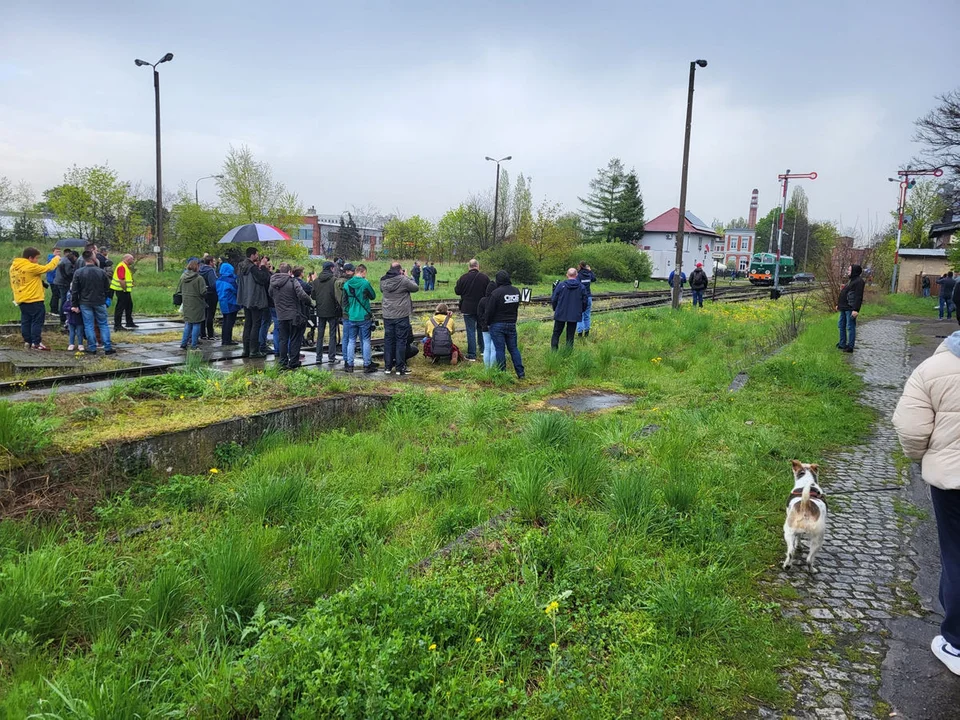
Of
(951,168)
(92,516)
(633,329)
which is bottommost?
(92,516)

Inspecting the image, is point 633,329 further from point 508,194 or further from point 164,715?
point 508,194

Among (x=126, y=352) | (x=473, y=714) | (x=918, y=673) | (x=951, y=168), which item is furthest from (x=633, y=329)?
(x=951, y=168)

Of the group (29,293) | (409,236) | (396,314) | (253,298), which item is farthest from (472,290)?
(409,236)

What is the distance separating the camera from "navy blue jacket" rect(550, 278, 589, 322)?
41.1ft

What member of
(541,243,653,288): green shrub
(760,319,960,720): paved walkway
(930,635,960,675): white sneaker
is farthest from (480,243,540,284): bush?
(930,635,960,675): white sneaker

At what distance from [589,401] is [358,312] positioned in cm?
438

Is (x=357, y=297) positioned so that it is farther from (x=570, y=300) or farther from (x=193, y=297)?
(x=570, y=300)

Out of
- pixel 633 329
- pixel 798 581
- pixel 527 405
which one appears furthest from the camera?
pixel 633 329

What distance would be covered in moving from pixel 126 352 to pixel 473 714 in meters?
11.2

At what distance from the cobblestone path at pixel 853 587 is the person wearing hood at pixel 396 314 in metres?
6.96

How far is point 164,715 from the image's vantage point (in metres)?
2.71

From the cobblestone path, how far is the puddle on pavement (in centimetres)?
348

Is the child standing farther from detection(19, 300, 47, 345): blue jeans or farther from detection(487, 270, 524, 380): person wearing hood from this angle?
detection(487, 270, 524, 380): person wearing hood

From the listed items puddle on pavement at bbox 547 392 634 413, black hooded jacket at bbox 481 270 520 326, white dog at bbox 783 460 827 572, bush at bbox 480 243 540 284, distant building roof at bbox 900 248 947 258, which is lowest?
puddle on pavement at bbox 547 392 634 413
